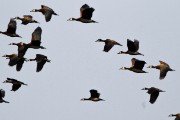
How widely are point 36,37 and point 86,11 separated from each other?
4729 mm

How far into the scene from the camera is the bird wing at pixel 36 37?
80.4 meters

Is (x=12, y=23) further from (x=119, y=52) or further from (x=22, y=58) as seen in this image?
(x=119, y=52)

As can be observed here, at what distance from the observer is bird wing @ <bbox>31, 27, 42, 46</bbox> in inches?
3164

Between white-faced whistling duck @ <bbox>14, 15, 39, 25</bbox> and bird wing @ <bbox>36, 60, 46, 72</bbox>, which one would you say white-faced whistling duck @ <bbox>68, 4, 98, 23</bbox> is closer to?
bird wing @ <bbox>36, 60, 46, 72</bbox>

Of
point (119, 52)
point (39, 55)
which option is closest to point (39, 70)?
point (39, 55)

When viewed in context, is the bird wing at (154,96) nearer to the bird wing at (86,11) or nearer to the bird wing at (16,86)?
the bird wing at (86,11)

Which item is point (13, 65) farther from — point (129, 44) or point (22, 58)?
point (129, 44)

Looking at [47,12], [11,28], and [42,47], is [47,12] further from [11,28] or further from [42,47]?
[11,28]

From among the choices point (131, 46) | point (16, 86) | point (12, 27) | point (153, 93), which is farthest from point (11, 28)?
point (153, 93)

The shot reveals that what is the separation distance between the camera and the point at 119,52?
83562 millimetres

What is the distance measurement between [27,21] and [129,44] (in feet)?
30.5

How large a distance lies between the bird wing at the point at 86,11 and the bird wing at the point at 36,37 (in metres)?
3.80

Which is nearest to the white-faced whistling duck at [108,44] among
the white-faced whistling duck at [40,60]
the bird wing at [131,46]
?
the bird wing at [131,46]

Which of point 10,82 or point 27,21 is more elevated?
point 27,21
